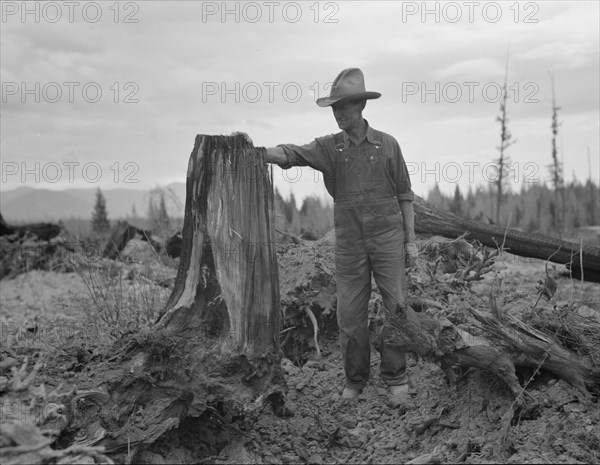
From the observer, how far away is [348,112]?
508cm

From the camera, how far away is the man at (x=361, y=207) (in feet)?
16.7

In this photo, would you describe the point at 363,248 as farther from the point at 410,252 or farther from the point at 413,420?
the point at 413,420

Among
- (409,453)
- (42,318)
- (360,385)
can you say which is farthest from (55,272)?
(409,453)

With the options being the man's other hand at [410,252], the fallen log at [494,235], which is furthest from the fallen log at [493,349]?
the fallen log at [494,235]

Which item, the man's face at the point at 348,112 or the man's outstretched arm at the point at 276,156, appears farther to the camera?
the man's face at the point at 348,112

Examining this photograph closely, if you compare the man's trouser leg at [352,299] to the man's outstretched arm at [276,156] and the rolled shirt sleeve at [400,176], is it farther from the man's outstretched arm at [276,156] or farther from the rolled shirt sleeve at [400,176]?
the man's outstretched arm at [276,156]

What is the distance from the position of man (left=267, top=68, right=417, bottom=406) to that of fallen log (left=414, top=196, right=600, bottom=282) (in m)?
3.27

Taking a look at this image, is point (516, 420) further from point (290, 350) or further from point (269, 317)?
point (290, 350)

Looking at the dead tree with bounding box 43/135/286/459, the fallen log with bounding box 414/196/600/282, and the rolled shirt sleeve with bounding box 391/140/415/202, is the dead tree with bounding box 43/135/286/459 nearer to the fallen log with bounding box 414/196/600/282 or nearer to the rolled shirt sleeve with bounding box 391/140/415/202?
the rolled shirt sleeve with bounding box 391/140/415/202

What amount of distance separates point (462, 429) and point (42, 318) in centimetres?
740

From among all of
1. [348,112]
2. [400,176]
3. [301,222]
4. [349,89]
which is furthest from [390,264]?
[301,222]

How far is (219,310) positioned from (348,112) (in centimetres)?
175

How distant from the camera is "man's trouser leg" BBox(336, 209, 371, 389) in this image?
5.22m

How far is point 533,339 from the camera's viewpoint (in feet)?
15.5
